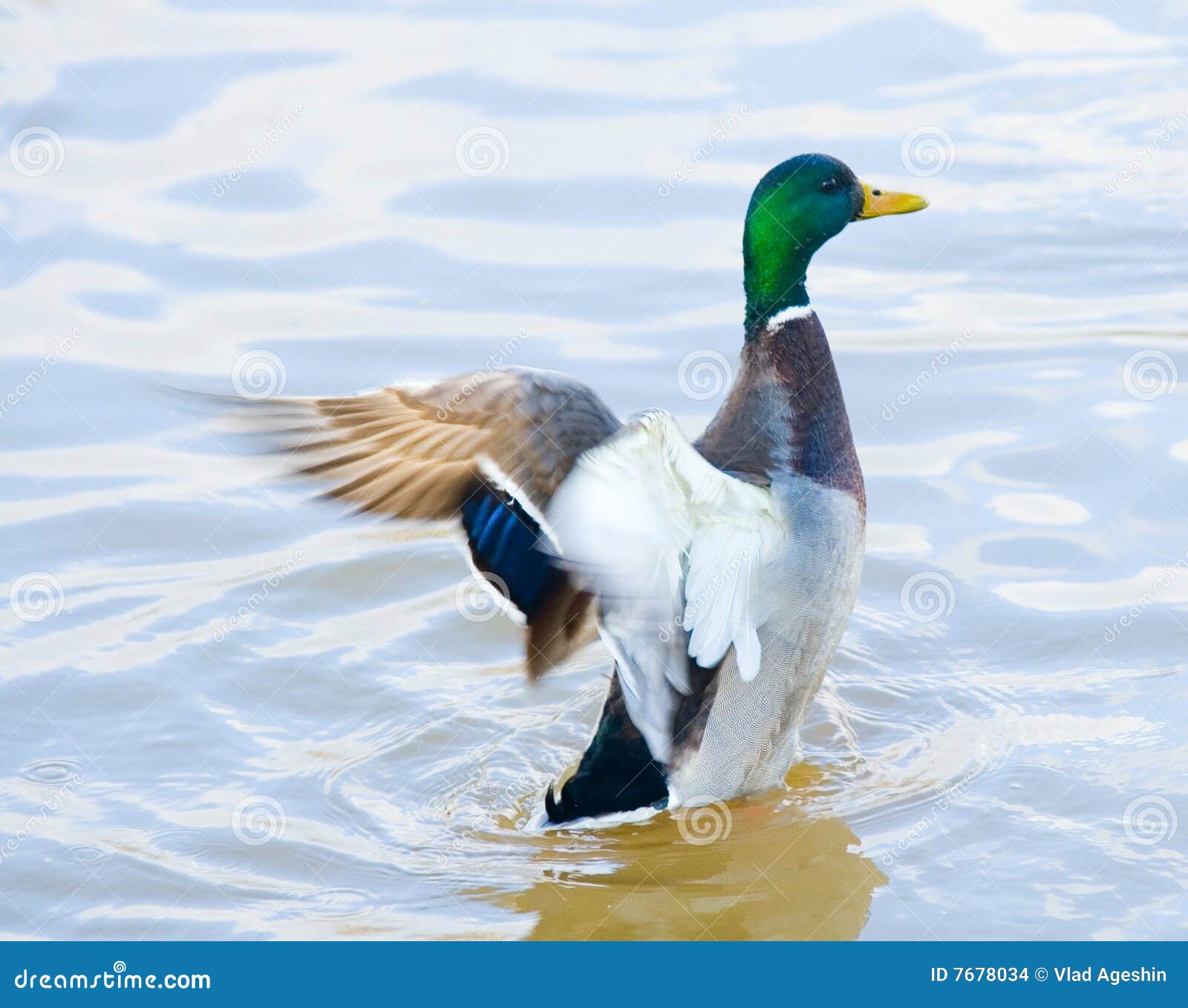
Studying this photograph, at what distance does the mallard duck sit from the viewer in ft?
12.4

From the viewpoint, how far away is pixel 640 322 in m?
7.37

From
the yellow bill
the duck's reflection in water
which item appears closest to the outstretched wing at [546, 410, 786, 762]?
the duck's reflection in water

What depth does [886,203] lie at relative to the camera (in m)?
5.04

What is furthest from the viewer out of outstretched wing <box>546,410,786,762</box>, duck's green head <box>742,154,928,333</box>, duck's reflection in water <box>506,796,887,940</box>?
duck's green head <box>742,154,928,333</box>

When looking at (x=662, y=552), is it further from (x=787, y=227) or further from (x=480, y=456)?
(x=787, y=227)

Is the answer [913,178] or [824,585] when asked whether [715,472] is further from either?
[913,178]

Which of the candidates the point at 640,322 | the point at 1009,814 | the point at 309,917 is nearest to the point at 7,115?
the point at 640,322

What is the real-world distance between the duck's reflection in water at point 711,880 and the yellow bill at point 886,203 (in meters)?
1.65

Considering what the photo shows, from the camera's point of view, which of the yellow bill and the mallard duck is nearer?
the mallard duck

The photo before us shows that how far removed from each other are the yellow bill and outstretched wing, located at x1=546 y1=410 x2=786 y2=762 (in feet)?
3.81

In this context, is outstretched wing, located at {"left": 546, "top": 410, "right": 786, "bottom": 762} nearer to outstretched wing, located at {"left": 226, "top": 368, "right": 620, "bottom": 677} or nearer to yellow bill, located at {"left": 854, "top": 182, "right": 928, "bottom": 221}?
outstretched wing, located at {"left": 226, "top": 368, "right": 620, "bottom": 677}

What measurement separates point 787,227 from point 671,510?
1.31 metres

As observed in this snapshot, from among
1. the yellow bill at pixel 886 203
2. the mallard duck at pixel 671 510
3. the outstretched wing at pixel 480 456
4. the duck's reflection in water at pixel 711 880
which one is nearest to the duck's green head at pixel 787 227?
the mallard duck at pixel 671 510

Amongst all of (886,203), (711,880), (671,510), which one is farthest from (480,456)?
(886,203)
